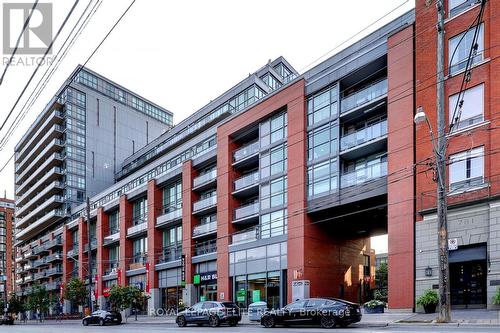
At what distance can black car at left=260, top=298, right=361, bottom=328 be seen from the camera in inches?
830

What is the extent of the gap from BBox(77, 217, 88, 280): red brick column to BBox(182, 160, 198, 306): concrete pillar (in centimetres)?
2527

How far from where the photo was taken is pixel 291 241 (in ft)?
120

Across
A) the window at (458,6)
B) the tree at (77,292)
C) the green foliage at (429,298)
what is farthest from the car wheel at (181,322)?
the tree at (77,292)

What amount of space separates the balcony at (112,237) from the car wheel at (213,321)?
35.8 m

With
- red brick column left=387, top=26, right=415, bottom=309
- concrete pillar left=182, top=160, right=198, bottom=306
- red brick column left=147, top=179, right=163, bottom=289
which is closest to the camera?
red brick column left=387, top=26, right=415, bottom=309

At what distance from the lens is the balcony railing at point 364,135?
31266mm

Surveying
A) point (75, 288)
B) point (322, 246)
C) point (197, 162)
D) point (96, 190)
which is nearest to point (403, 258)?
point (322, 246)

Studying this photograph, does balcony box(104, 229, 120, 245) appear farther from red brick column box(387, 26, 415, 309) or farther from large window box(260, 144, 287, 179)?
red brick column box(387, 26, 415, 309)

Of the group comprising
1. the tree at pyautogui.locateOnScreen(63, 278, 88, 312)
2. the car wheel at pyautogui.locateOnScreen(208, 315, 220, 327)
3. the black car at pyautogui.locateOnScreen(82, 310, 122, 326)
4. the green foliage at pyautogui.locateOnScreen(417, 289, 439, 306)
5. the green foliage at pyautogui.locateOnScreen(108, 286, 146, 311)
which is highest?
the green foliage at pyautogui.locateOnScreen(417, 289, 439, 306)

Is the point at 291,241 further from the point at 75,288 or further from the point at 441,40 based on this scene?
the point at 75,288

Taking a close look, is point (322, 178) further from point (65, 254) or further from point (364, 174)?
point (65, 254)

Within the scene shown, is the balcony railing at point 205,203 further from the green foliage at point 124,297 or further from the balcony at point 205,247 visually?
the green foliage at point 124,297

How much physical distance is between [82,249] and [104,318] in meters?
33.6

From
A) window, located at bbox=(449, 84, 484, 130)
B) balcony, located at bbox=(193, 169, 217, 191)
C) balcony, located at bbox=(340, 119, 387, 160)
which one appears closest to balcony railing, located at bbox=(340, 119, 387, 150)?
balcony, located at bbox=(340, 119, 387, 160)
